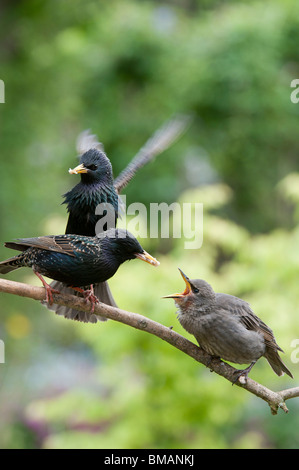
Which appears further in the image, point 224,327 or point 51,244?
point 224,327

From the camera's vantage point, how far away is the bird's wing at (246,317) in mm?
2596

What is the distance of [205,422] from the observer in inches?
218

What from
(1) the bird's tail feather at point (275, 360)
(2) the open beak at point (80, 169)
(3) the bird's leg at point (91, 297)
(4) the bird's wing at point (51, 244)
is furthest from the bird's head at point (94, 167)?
(1) the bird's tail feather at point (275, 360)

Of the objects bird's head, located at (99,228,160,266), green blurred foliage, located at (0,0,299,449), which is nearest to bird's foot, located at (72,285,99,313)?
bird's head, located at (99,228,160,266)

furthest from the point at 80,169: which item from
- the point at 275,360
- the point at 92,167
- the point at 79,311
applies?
the point at 275,360

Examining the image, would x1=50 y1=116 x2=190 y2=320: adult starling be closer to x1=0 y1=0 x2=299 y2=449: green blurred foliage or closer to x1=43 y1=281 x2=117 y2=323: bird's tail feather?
x1=43 y1=281 x2=117 y2=323: bird's tail feather

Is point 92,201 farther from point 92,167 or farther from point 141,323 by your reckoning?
point 141,323

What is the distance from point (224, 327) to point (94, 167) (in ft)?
2.81

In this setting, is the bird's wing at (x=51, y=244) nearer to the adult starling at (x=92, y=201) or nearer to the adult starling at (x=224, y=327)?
the adult starling at (x=92, y=201)

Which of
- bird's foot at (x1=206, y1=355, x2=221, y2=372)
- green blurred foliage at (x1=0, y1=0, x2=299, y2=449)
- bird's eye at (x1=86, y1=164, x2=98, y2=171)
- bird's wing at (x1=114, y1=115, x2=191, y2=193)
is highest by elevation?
green blurred foliage at (x1=0, y1=0, x2=299, y2=449)

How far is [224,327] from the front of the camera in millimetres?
2518

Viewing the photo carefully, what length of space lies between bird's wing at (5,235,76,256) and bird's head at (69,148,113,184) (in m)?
0.36

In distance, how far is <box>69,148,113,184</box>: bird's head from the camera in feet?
8.51

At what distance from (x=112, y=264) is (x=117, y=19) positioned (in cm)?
755
